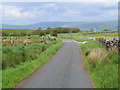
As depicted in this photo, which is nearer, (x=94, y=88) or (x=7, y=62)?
(x=94, y=88)

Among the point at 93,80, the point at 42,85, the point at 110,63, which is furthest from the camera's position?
the point at 110,63

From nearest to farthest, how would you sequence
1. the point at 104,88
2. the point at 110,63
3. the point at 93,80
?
the point at 104,88 → the point at 93,80 → the point at 110,63

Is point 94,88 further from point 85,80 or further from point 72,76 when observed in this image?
point 72,76

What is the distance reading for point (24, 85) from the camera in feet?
40.5

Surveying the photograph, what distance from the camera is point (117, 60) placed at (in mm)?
16406

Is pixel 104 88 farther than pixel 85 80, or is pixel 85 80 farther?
pixel 85 80

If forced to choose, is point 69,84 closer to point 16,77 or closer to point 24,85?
point 24,85

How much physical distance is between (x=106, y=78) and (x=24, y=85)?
3781mm

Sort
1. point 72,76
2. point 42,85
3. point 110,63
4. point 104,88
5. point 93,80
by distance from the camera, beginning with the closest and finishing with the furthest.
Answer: point 104,88, point 42,85, point 93,80, point 72,76, point 110,63

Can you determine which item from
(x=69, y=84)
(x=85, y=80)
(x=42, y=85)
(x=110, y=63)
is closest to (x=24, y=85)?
(x=42, y=85)

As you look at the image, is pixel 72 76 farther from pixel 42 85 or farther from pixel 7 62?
pixel 7 62

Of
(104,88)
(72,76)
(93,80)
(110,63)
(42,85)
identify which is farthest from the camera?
(110,63)

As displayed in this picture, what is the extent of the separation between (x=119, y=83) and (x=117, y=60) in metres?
5.41

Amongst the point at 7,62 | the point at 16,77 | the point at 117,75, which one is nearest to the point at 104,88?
the point at 117,75
